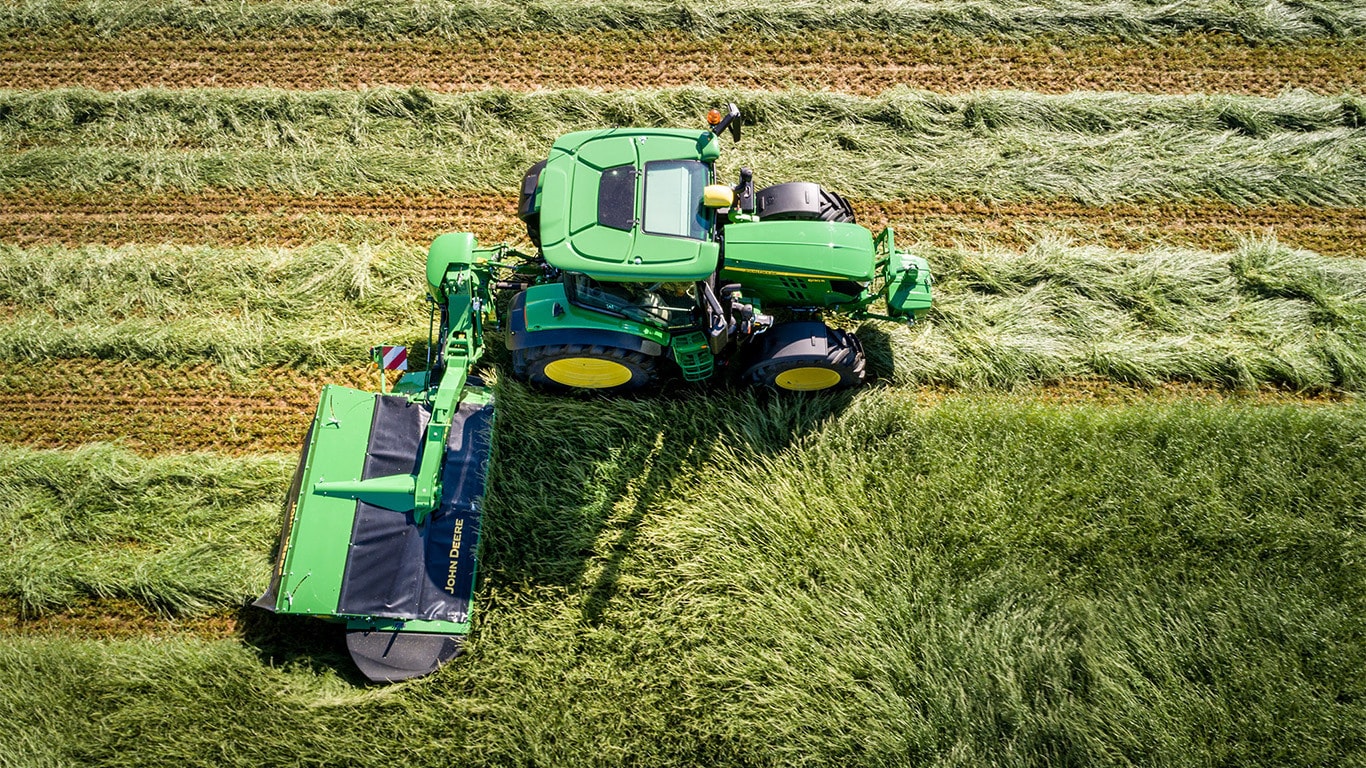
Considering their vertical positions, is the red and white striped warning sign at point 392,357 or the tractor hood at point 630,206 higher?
the tractor hood at point 630,206

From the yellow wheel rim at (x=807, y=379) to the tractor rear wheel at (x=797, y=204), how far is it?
1.30m

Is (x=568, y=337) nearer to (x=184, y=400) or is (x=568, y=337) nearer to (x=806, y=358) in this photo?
(x=806, y=358)

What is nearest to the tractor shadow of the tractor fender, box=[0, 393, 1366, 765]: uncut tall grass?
box=[0, 393, 1366, 765]: uncut tall grass

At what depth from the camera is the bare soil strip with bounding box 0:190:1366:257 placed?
7273 millimetres

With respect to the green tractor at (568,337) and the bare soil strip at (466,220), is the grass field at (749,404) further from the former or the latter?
the green tractor at (568,337)

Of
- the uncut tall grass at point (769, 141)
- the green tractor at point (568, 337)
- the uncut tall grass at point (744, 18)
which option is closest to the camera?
the green tractor at point (568, 337)

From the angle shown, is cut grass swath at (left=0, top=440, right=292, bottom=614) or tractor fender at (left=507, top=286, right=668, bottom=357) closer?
tractor fender at (left=507, top=286, right=668, bottom=357)

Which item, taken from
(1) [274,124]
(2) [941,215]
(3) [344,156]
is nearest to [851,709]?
(2) [941,215]

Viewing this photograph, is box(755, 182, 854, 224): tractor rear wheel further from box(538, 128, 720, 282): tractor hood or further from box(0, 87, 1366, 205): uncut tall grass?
box(0, 87, 1366, 205): uncut tall grass

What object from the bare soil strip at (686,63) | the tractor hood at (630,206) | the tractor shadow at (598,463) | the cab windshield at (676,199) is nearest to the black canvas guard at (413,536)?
the tractor shadow at (598,463)

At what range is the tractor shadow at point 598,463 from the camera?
5.69 m

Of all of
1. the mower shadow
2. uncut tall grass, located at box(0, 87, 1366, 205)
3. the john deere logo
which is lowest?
the mower shadow

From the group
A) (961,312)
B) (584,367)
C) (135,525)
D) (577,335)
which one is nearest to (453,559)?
(584,367)

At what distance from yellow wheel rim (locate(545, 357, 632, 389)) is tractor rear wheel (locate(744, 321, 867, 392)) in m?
1.04
